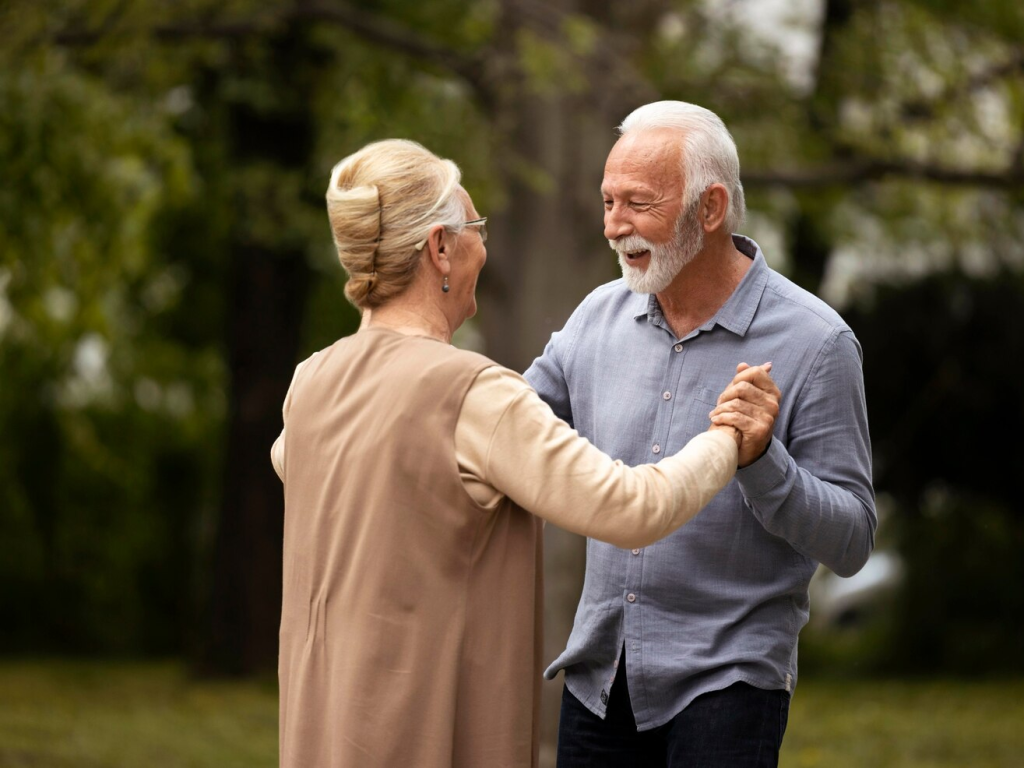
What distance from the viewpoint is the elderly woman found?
2.69m

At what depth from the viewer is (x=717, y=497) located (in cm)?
309

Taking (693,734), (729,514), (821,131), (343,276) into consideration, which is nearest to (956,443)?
(821,131)

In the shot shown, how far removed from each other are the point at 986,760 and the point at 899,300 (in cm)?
439

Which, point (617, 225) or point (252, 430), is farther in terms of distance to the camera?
point (252, 430)

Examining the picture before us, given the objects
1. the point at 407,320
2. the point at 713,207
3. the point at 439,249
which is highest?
the point at 713,207

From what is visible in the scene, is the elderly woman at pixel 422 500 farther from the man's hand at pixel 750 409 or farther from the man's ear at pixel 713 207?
the man's ear at pixel 713 207

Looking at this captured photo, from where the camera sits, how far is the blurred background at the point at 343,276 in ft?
25.6

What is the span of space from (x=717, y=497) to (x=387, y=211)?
36.0 inches

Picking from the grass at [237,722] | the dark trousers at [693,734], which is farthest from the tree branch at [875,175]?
the dark trousers at [693,734]

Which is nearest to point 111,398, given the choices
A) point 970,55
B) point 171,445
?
point 171,445

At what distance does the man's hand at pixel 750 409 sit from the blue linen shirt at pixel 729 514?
0.09ft

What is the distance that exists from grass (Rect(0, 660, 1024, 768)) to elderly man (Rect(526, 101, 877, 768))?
18.4 feet

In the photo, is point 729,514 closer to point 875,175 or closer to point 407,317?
point 407,317

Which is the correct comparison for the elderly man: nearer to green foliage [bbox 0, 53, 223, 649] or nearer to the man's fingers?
the man's fingers
